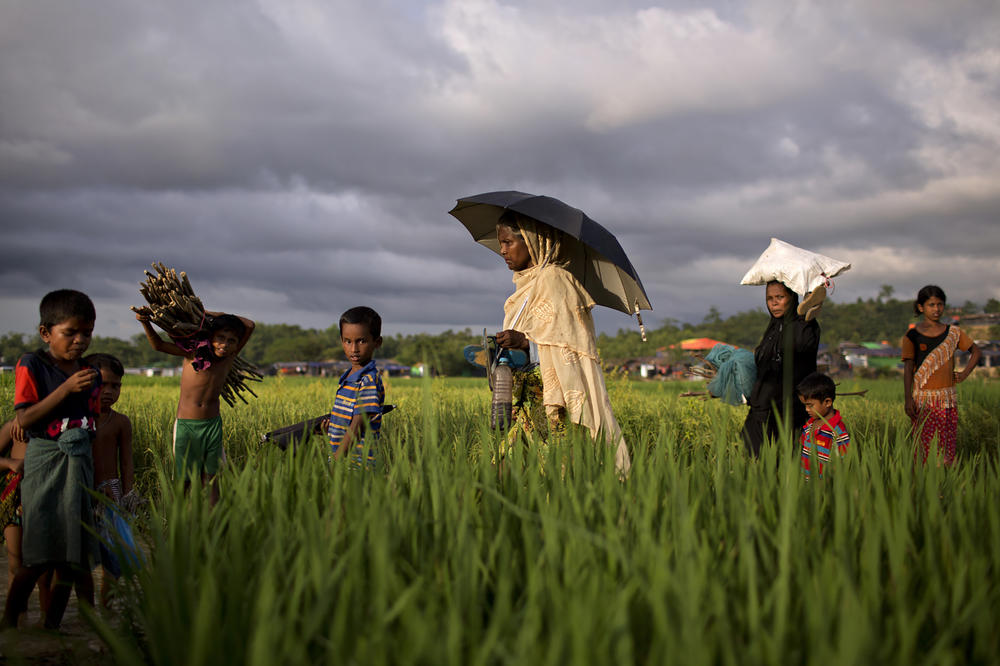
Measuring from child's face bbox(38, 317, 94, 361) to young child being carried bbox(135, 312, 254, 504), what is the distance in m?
0.91

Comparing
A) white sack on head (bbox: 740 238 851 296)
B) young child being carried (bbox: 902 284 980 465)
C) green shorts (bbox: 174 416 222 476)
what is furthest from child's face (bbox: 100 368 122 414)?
young child being carried (bbox: 902 284 980 465)

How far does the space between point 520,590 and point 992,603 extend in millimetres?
1154

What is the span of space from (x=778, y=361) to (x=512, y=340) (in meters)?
1.85

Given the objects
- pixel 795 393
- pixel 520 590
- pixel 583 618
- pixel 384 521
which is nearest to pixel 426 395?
pixel 384 521

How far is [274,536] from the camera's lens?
176cm

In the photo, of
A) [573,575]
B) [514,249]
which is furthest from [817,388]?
[573,575]

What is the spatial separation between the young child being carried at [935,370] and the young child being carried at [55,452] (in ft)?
17.9

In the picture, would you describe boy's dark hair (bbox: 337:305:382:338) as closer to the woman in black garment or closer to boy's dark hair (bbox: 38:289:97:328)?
boy's dark hair (bbox: 38:289:97:328)

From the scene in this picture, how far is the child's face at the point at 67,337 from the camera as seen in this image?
266 cm

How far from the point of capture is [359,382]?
3457 mm

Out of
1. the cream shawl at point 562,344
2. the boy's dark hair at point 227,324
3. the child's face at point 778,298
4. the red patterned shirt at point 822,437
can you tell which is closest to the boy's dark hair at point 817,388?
the red patterned shirt at point 822,437

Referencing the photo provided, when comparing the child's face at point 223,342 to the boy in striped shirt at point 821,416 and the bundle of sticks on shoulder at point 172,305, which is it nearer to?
the bundle of sticks on shoulder at point 172,305

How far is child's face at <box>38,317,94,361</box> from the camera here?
2.66 metres

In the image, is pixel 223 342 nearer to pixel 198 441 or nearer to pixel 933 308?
pixel 198 441
